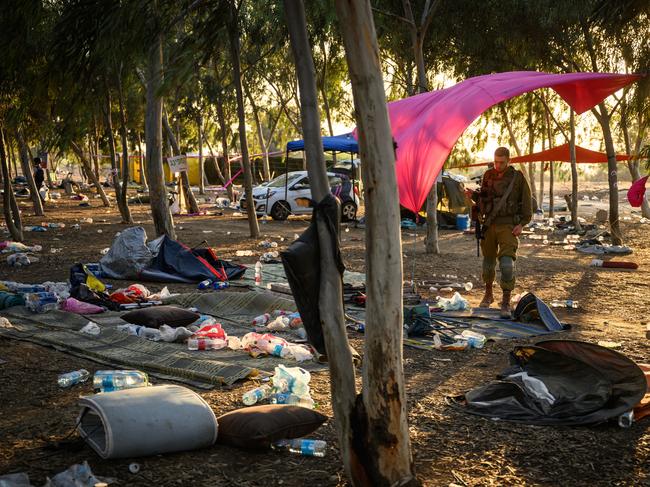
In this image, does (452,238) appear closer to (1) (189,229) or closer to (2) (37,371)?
(1) (189,229)

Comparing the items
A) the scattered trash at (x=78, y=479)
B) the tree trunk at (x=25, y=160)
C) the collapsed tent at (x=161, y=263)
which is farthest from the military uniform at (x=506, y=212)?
the tree trunk at (x=25, y=160)

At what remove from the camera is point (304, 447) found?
16.0 feet

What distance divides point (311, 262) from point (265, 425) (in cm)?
120

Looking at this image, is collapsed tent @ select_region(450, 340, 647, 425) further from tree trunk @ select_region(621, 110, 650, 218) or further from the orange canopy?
the orange canopy

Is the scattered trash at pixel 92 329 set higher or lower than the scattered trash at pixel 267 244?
higher

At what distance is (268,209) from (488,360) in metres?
19.2

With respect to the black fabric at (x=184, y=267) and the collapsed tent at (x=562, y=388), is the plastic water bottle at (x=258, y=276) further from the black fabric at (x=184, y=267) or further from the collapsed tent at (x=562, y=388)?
the collapsed tent at (x=562, y=388)

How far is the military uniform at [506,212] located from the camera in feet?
31.0

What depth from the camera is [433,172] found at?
10.0m

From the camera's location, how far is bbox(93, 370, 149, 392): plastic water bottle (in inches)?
239

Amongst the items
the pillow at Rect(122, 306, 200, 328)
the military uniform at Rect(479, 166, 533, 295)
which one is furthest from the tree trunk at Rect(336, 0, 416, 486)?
the military uniform at Rect(479, 166, 533, 295)

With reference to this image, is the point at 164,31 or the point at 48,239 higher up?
the point at 164,31

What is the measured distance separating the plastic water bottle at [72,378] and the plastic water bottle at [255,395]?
142cm

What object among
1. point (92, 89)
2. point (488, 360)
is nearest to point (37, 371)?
point (92, 89)
